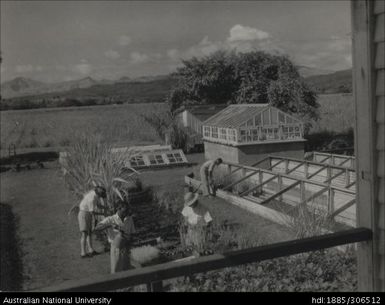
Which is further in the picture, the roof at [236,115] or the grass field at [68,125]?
the grass field at [68,125]

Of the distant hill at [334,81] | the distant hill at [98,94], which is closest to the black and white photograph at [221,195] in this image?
the distant hill at [334,81]

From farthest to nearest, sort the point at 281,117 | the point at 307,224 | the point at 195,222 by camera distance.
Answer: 1. the point at 281,117
2. the point at 195,222
3. the point at 307,224

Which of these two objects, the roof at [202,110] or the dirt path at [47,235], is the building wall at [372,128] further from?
the roof at [202,110]

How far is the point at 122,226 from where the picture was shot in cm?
697

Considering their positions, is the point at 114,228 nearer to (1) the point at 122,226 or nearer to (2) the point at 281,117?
(1) the point at 122,226

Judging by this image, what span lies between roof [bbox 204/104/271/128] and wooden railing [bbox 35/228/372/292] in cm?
1474

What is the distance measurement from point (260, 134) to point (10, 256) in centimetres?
1102

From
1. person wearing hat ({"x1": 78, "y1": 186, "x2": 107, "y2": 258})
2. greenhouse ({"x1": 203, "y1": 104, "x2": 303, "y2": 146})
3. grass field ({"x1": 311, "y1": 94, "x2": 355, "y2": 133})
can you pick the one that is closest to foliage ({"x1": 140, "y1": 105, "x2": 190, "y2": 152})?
greenhouse ({"x1": 203, "y1": 104, "x2": 303, "y2": 146})

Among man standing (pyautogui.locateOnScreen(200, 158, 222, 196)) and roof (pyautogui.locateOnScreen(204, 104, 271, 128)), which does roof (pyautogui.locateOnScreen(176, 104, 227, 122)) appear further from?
man standing (pyautogui.locateOnScreen(200, 158, 222, 196))

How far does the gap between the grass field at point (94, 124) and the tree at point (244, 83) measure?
255 cm

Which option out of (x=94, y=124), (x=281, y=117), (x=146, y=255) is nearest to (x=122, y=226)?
(x=146, y=255)

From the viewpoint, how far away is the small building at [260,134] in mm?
17609

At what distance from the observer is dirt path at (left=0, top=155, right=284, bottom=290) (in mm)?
7832
